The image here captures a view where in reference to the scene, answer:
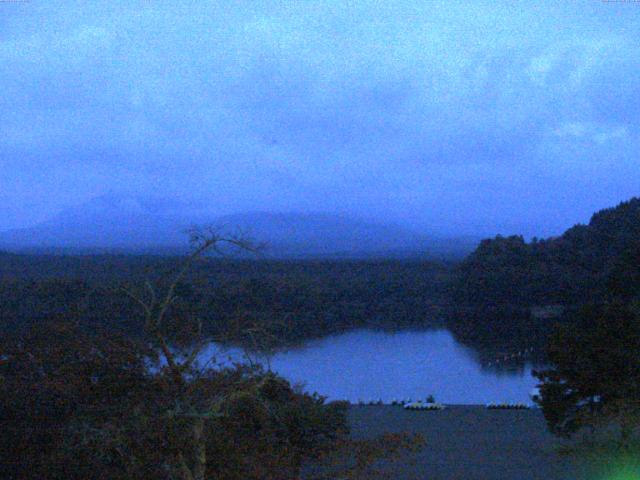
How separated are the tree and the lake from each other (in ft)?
23.9

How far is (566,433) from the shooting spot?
30.2 ft

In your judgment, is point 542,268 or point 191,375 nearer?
point 191,375

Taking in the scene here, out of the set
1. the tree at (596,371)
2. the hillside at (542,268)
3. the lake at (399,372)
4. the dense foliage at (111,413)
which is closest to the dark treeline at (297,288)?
the lake at (399,372)

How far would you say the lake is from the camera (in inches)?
750

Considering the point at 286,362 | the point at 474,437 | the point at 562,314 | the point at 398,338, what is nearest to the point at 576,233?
the point at 562,314

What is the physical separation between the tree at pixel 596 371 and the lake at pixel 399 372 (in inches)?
287

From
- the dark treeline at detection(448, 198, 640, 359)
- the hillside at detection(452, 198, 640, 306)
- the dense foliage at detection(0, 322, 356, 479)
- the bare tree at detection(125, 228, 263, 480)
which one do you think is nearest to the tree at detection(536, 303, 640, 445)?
the dense foliage at detection(0, 322, 356, 479)

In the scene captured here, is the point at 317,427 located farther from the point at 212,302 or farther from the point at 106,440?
the point at 212,302

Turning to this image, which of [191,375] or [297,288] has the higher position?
[191,375]

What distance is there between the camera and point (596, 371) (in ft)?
28.5

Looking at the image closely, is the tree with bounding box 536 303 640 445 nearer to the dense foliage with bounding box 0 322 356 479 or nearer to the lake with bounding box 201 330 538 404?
the dense foliage with bounding box 0 322 356 479

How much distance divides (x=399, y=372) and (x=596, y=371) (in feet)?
46.3

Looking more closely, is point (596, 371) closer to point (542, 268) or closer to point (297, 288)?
point (297, 288)

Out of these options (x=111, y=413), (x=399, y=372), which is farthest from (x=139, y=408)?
(x=399, y=372)
